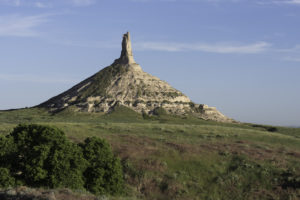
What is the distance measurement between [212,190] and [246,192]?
13.6 ft

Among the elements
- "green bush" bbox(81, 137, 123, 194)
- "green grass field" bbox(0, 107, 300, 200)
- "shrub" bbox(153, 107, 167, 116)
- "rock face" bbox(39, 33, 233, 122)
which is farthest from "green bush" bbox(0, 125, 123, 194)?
"shrub" bbox(153, 107, 167, 116)

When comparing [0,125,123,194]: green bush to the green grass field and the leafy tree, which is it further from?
the green grass field

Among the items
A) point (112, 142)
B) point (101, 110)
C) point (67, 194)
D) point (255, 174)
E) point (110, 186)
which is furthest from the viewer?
point (101, 110)

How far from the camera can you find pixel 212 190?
42.7 meters

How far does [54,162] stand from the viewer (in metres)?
35.9

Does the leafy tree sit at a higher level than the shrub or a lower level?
lower

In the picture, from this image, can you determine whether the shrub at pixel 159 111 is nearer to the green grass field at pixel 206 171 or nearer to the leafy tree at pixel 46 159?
the green grass field at pixel 206 171

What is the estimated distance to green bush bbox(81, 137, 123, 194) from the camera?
126 feet

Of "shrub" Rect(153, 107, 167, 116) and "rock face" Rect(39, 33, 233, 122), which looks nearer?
"shrub" Rect(153, 107, 167, 116)

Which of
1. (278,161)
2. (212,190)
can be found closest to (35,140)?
(212,190)

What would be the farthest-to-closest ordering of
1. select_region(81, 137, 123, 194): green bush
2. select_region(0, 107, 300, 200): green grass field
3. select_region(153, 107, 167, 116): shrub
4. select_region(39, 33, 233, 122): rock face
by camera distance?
1. select_region(39, 33, 233, 122): rock face
2. select_region(153, 107, 167, 116): shrub
3. select_region(0, 107, 300, 200): green grass field
4. select_region(81, 137, 123, 194): green bush

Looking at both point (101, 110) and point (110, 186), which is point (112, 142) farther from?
point (101, 110)

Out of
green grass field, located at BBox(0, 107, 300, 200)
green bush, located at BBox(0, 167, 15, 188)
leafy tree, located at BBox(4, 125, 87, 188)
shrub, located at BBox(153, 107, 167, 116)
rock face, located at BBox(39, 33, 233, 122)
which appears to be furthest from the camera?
rock face, located at BBox(39, 33, 233, 122)

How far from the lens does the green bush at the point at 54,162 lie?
116ft
